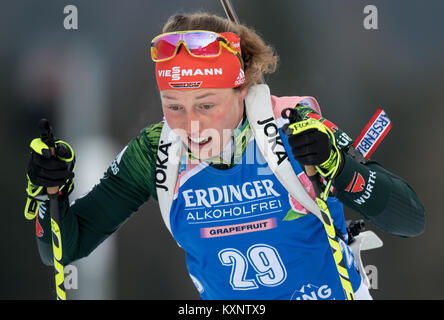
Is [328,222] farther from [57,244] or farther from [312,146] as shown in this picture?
[57,244]

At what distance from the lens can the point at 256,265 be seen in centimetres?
193

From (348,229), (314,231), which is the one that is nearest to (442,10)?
(348,229)

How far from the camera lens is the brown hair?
6.43ft

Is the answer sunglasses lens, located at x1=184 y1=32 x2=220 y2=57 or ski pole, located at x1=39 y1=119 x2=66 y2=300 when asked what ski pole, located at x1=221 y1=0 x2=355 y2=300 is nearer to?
sunglasses lens, located at x1=184 y1=32 x2=220 y2=57

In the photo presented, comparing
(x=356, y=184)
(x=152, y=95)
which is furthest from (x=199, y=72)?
(x=152, y=95)

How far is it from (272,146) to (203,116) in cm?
22

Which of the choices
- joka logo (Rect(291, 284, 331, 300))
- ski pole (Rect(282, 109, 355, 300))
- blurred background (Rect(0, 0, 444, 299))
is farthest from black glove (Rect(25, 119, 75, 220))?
blurred background (Rect(0, 0, 444, 299))

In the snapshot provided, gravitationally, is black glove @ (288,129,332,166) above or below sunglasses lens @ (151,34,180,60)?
below

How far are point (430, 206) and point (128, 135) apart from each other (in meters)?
1.69

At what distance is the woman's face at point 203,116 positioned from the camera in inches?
71.6

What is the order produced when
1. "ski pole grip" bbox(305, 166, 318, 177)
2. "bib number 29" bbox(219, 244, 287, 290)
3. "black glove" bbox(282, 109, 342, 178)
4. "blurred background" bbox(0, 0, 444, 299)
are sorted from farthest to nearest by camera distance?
1. "blurred background" bbox(0, 0, 444, 299)
2. "bib number 29" bbox(219, 244, 287, 290)
3. "ski pole grip" bbox(305, 166, 318, 177)
4. "black glove" bbox(282, 109, 342, 178)

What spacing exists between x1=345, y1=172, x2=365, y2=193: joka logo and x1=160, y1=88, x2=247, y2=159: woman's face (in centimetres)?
42

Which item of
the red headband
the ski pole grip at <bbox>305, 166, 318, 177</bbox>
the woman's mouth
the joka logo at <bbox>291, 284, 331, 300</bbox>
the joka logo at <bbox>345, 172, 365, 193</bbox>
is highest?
the red headband

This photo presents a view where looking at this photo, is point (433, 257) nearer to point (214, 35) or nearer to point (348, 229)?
point (348, 229)
